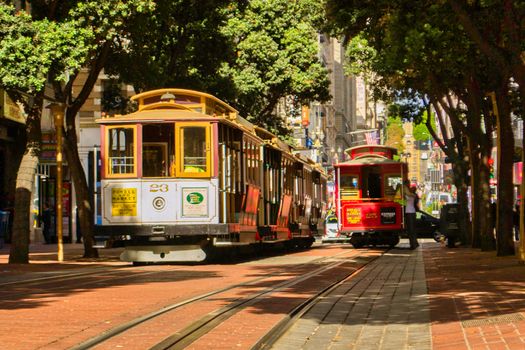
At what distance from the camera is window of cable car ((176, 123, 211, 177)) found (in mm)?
24703

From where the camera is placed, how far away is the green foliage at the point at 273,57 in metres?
46.4

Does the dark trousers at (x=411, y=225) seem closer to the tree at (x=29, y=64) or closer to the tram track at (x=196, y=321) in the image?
the tree at (x=29, y=64)

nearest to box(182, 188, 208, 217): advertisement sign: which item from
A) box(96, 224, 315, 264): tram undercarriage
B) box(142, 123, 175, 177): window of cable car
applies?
box(96, 224, 315, 264): tram undercarriage

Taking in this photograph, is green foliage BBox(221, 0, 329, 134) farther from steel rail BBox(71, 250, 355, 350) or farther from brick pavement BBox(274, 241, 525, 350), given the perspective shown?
steel rail BBox(71, 250, 355, 350)

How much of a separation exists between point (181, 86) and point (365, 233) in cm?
827

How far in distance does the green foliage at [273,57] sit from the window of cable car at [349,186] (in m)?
8.11

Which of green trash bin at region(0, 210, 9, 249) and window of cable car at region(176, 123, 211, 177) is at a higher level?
window of cable car at region(176, 123, 211, 177)

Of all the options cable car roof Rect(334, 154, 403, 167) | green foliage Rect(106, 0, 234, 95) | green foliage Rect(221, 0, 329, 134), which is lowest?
cable car roof Rect(334, 154, 403, 167)

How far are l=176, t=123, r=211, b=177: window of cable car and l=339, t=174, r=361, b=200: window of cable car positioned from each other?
48.4 ft

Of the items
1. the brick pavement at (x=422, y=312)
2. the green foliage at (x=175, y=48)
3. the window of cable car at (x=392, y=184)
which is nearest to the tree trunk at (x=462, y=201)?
the window of cable car at (x=392, y=184)

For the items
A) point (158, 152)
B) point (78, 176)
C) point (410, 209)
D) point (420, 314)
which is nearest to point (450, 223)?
point (410, 209)

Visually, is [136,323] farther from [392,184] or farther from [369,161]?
[369,161]

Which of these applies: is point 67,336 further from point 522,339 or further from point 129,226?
point 129,226

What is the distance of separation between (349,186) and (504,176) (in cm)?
1313
